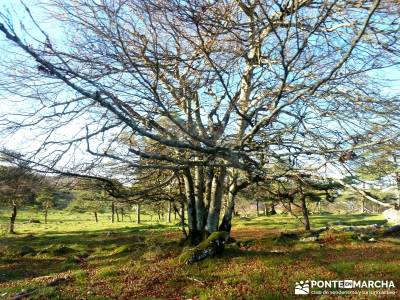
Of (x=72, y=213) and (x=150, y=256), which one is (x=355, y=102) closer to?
(x=150, y=256)

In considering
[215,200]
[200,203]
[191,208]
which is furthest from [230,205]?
[191,208]

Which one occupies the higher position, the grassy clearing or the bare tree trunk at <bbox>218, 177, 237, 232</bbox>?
the bare tree trunk at <bbox>218, 177, 237, 232</bbox>

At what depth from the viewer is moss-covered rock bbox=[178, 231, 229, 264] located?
1297cm

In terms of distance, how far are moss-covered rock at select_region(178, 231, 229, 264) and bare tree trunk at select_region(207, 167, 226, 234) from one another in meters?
0.92

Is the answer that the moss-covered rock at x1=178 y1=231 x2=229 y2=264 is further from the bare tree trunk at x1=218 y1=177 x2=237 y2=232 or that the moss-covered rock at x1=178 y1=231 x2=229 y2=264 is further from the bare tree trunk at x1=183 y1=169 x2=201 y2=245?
the bare tree trunk at x1=183 y1=169 x2=201 y2=245

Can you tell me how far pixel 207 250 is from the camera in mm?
13125

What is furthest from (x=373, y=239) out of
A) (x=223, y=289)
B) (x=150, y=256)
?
(x=223, y=289)

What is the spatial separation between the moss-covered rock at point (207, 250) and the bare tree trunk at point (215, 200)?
0.92m

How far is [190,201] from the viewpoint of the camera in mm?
15039

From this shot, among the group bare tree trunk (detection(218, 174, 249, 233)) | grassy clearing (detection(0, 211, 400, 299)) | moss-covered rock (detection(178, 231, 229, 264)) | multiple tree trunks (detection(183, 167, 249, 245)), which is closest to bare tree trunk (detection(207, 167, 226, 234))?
multiple tree trunks (detection(183, 167, 249, 245))

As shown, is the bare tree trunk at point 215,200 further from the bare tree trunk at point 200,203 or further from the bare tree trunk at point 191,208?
the bare tree trunk at point 191,208

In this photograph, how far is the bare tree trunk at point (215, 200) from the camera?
516 inches

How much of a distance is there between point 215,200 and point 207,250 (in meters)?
1.62

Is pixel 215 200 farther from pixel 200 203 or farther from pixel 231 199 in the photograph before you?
pixel 200 203
